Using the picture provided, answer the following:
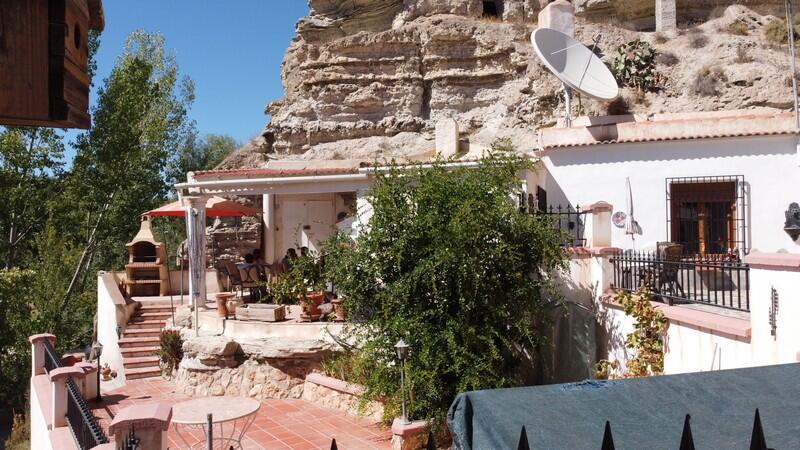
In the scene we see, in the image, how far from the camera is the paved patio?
8.27 metres

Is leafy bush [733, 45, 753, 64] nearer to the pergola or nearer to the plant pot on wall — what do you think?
the pergola

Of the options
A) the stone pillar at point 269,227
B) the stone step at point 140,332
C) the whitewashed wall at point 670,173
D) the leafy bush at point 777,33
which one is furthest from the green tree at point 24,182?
the leafy bush at point 777,33

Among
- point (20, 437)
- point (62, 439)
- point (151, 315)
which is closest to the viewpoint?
point (62, 439)

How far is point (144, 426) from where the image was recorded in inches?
168

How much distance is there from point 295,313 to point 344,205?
282 inches

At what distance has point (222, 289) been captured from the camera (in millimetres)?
16031

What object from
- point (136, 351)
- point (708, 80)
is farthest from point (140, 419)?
point (708, 80)

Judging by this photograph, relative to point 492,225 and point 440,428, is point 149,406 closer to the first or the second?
point 440,428

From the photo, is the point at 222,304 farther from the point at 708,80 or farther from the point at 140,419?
the point at 708,80

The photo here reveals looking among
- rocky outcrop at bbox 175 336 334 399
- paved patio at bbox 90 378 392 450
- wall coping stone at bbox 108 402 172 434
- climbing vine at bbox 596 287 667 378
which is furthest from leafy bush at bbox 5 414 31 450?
climbing vine at bbox 596 287 667 378

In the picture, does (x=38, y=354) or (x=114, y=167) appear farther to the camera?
(x=114, y=167)

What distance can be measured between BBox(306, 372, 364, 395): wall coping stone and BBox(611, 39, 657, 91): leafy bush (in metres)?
14.8

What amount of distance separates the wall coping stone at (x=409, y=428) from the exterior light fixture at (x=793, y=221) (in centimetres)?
751

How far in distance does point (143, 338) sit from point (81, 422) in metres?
7.34
